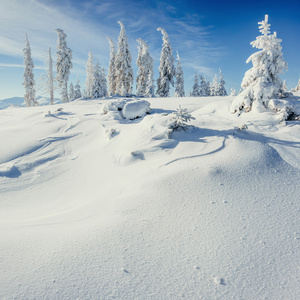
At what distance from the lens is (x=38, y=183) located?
17.7 feet

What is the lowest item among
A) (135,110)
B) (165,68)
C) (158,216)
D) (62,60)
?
(158,216)

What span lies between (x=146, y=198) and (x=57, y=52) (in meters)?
35.0

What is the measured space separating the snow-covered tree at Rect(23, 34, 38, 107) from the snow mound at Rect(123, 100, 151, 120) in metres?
31.6

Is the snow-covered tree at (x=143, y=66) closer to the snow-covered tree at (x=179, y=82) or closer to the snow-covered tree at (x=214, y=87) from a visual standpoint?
the snow-covered tree at (x=179, y=82)

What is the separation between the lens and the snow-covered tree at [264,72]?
25.3ft

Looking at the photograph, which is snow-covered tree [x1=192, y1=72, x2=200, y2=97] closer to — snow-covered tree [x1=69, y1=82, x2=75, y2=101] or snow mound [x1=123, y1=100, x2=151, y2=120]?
snow-covered tree [x1=69, y1=82, x2=75, y2=101]

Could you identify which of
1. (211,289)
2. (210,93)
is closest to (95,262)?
(211,289)

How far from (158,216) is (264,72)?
7.65 meters

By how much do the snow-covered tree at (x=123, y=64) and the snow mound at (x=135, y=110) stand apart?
889 inches

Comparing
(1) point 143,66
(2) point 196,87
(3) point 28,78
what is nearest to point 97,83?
(1) point 143,66

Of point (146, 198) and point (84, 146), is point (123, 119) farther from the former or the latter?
point (146, 198)

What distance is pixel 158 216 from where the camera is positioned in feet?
10.6

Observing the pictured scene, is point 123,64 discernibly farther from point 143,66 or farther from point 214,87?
point 214,87

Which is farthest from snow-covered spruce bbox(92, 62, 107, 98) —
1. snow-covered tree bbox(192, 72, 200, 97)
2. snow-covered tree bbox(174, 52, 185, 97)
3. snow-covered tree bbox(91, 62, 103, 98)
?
snow-covered tree bbox(192, 72, 200, 97)
